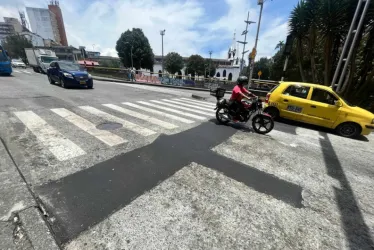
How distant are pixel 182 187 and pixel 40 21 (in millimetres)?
135602

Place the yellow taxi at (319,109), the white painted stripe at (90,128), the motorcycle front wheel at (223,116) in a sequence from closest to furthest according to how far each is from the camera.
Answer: the white painted stripe at (90,128) → the yellow taxi at (319,109) → the motorcycle front wheel at (223,116)

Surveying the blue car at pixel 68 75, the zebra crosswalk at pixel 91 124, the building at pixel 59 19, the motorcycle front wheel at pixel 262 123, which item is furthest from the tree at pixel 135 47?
the building at pixel 59 19

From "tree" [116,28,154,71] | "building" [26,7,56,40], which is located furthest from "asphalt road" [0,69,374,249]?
"building" [26,7,56,40]

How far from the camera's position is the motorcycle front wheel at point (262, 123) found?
5.84 meters

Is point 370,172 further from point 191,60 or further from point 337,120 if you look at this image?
point 191,60

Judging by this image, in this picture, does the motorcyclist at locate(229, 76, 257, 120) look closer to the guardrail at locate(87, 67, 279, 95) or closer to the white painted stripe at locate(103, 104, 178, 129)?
the white painted stripe at locate(103, 104, 178, 129)

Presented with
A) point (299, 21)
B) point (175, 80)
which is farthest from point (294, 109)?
point (175, 80)

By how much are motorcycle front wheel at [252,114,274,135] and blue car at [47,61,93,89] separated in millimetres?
11434

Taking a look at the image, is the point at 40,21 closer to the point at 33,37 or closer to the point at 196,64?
the point at 33,37

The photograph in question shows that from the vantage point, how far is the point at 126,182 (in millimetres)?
2951

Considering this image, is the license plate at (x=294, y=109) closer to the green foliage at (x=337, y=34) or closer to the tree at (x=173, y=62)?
the green foliage at (x=337, y=34)

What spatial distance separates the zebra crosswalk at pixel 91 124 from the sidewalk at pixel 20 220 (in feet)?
2.87

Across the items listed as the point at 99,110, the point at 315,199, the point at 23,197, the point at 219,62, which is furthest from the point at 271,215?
the point at 219,62

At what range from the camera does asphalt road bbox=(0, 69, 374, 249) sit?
211 cm
